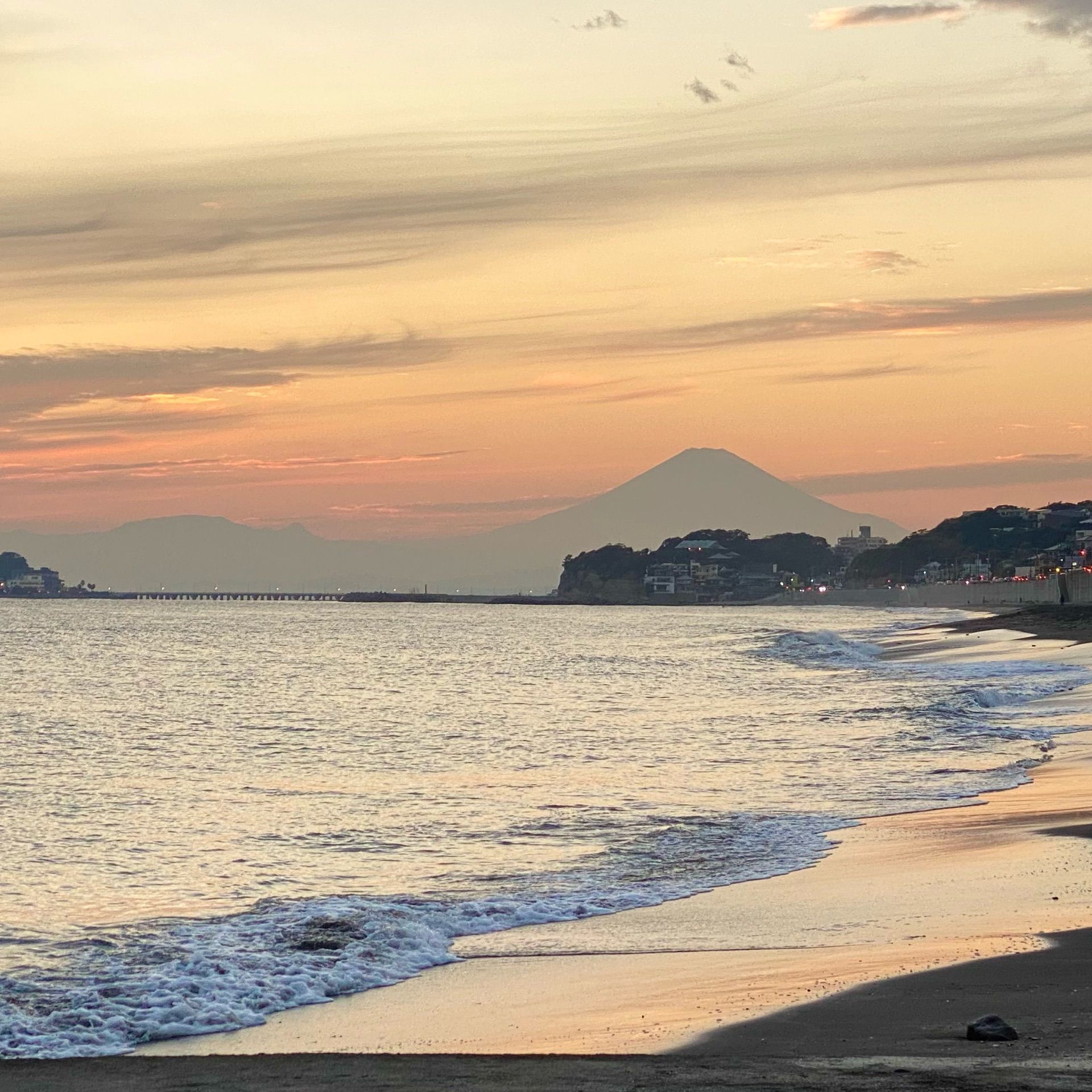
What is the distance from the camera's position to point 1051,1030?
7.79 meters

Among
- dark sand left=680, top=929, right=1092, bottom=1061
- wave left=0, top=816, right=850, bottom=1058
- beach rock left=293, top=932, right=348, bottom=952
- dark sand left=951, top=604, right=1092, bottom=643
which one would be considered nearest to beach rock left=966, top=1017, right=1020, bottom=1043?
dark sand left=680, top=929, right=1092, bottom=1061

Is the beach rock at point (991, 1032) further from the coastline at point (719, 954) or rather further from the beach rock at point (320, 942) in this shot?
the beach rock at point (320, 942)

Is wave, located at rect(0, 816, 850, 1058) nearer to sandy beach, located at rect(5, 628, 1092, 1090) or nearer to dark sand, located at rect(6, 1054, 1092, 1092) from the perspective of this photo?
sandy beach, located at rect(5, 628, 1092, 1090)

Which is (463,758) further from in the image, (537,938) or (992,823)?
(537,938)

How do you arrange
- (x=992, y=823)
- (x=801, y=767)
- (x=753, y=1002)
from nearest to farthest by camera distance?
(x=753, y=1002), (x=992, y=823), (x=801, y=767)

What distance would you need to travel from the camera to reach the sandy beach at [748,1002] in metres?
7.34

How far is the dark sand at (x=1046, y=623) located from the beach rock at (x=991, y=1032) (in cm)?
6104

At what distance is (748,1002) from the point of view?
902 cm

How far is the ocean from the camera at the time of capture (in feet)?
35.2

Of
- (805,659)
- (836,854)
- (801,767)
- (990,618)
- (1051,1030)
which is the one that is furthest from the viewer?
(990,618)

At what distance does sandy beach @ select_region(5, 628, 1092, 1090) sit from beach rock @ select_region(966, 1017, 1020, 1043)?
0.33 feet

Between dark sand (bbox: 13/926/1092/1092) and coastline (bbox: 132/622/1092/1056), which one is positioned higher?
dark sand (bbox: 13/926/1092/1092)

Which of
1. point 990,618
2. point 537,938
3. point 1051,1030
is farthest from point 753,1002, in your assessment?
point 990,618

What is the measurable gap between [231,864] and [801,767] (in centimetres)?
1160
